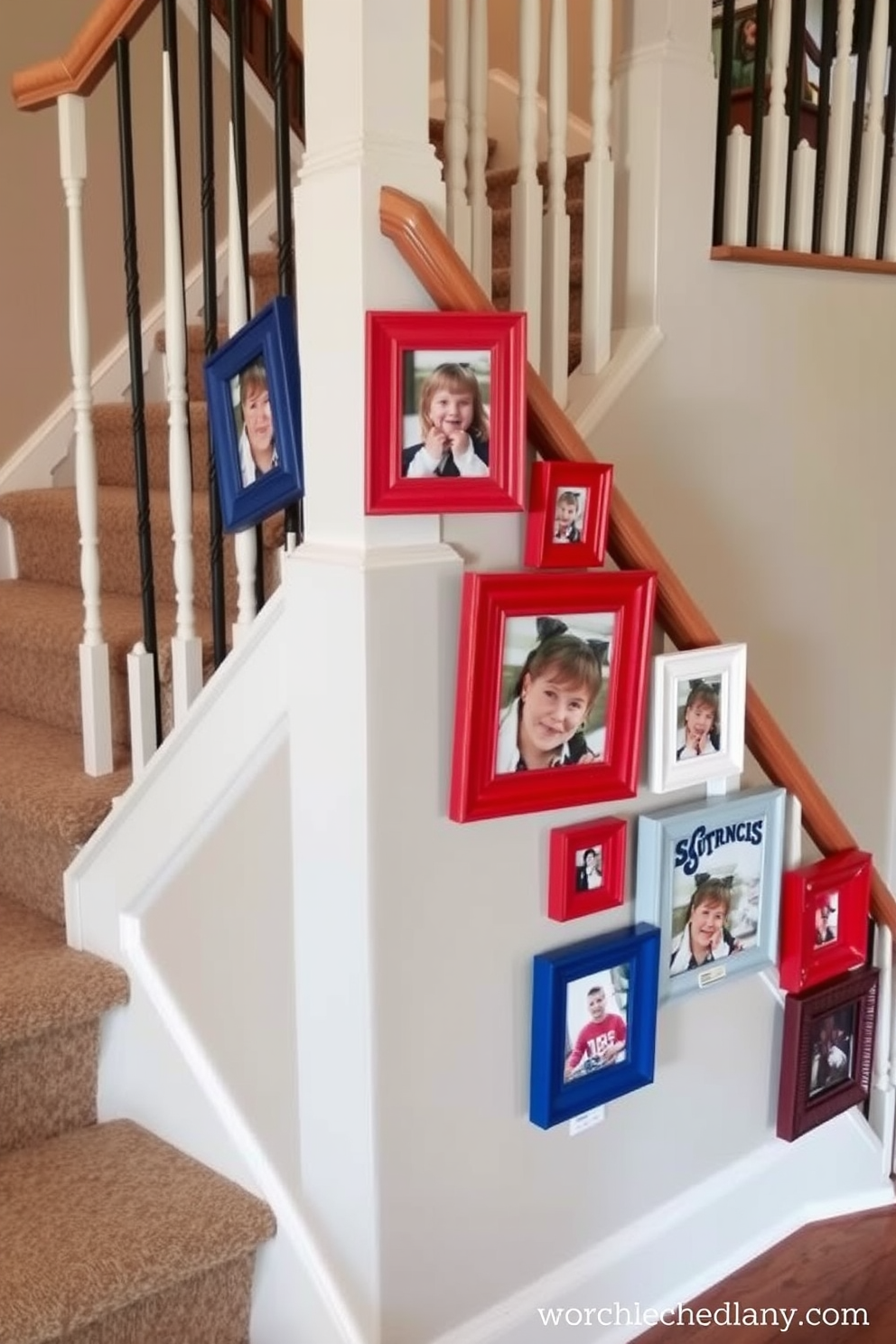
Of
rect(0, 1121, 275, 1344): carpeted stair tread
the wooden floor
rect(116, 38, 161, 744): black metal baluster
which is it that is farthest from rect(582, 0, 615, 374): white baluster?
the wooden floor

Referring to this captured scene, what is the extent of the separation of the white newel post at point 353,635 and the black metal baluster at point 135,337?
416 mm

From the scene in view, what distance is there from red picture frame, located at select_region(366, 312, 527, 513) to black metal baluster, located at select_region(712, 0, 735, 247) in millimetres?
767

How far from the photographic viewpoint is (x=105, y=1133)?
170 cm

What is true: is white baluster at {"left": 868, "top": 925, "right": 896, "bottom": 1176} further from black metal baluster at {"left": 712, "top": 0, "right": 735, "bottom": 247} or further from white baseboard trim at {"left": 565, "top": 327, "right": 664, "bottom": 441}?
black metal baluster at {"left": 712, "top": 0, "right": 735, "bottom": 247}

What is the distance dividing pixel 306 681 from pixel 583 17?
9.41ft

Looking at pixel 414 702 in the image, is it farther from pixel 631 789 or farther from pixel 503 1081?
pixel 503 1081

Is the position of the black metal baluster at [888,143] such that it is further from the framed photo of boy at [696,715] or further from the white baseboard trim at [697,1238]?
the white baseboard trim at [697,1238]

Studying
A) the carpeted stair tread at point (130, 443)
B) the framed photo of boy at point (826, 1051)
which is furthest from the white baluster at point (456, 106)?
the framed photo of boy at point (826, 1051)

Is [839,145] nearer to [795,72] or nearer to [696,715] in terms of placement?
[795,72]

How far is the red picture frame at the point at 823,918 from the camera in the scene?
5.97 feet

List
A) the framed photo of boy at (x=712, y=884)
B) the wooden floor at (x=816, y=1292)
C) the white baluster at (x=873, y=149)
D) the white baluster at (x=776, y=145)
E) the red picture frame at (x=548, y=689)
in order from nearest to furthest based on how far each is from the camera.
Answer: the red picture frame at (x=548, y=689) → the framed photo of boy at (x=712, y=884) → the wooden floor at (x=816, y=1292) → the white baluster at (x=776, y=145) → the white baluster at (x=873, y=149)

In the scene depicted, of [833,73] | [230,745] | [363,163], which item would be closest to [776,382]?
[833,73]

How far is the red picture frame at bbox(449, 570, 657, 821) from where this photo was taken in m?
1.41

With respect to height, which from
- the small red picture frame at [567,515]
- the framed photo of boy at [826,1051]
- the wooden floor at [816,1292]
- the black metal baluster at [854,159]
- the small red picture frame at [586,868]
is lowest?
the wooden floor at [816,1292]
